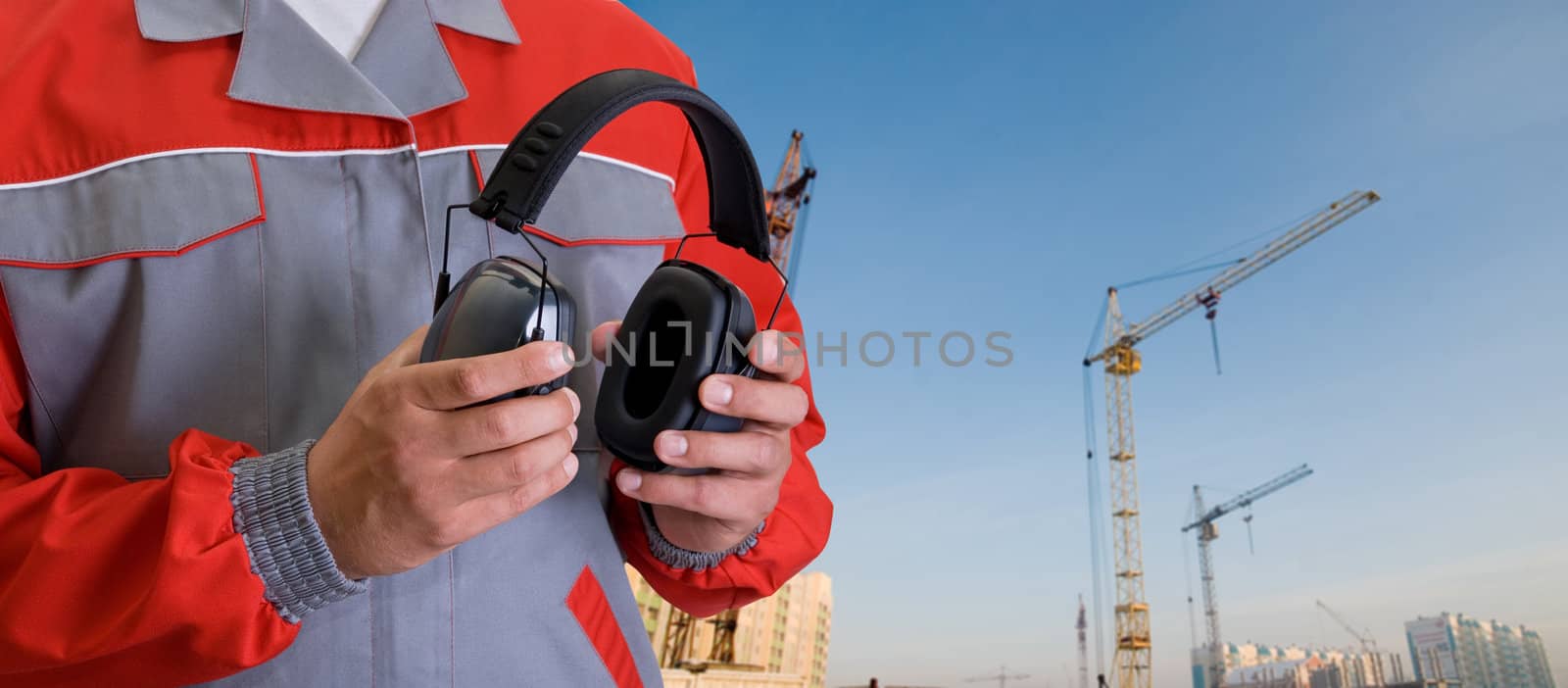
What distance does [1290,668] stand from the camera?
4562 cm

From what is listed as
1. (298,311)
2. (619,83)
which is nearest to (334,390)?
(298,311)

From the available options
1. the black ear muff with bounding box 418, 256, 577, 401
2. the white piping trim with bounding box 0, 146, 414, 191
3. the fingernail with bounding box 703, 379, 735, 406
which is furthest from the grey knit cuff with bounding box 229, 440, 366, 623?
the white piping trim with bounding box 0, 146, 414, 191

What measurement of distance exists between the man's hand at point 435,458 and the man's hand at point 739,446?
167 mm

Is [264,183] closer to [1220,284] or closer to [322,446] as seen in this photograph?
[322,446]

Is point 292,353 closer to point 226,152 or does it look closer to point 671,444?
point 226,152

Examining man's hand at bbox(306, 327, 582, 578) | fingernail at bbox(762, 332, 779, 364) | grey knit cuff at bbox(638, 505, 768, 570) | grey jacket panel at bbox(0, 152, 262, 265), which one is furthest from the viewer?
grey knit cuff at bbox(638, 505, 768, 570)

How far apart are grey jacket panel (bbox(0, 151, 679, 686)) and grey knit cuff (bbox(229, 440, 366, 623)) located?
0.22 metres

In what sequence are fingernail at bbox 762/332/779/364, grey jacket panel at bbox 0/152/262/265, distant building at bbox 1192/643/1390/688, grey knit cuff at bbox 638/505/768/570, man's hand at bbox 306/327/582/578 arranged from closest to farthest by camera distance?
man's hand at bbox 306/327/582/578
fingernail at bbox 762/332/779/364
grey jacket panel at bbox 0/152/262/265
grey knit cuff at bbox 638/505/768/570
distant building at bbox 1192/643/1390/688

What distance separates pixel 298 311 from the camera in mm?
1180

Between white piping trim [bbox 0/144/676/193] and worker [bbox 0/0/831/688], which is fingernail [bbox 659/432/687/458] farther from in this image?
white piping trim [bbox 0/144/676/193]

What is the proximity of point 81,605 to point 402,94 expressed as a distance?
2.65ft

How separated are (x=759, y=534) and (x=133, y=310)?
0.94 meters

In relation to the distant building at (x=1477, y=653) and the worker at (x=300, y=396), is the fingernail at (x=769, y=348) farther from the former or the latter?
the distant building at (x=1477, y=653)

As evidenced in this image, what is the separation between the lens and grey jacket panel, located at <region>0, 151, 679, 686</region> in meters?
1.11
